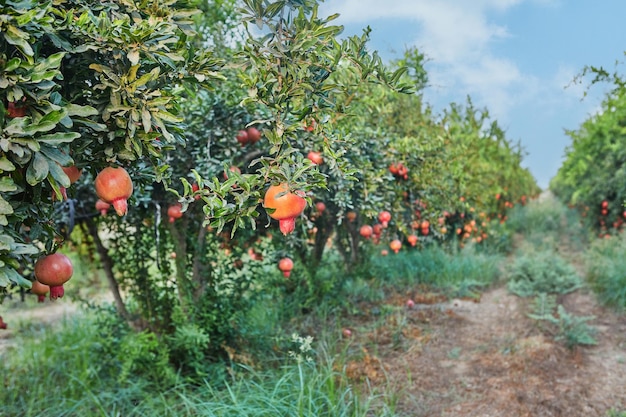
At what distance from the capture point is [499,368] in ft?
15.0

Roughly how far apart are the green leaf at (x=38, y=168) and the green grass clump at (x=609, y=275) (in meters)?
6.48

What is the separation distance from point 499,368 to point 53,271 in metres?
Answer: 3.91

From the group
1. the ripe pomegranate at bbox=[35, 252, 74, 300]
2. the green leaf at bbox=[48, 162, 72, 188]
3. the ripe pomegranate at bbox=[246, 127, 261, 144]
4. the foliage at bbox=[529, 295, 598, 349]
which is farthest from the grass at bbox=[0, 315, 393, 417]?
the foliage at bbox=[529, 295, 598, 349]

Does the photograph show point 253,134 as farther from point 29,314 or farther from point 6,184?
point 29,314

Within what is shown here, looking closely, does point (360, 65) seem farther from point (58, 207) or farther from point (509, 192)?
point (509, 192)

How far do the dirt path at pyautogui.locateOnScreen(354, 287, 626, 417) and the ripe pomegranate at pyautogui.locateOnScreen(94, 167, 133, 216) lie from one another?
2.63 m

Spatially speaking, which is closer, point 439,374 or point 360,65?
point 360,65

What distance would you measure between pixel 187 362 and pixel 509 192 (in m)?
11.2

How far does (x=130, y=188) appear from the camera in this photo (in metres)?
1.67

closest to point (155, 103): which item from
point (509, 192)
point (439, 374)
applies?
point (439, 374)

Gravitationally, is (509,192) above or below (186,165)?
above

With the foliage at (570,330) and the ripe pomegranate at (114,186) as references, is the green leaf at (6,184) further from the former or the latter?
the foliage at (570,330)

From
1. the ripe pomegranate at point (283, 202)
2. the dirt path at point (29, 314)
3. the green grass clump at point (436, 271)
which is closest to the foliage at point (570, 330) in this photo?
the green grass clump at point (436, 271)

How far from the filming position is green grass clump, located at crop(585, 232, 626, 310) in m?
6.45
